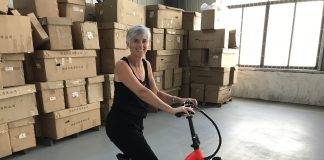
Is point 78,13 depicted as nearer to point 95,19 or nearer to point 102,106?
point 95,19

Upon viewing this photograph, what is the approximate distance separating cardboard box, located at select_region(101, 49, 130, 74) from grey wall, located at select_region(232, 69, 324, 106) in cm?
346

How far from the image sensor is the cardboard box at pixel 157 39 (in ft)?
14.2

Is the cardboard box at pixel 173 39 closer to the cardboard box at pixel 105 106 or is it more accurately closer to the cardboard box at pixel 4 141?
the cardboard box at pixel 105 106

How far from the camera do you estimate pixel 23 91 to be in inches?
104

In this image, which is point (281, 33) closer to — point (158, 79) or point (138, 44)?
point (158, 79)

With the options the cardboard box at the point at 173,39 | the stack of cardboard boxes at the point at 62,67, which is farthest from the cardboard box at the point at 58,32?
the cardboard box at the point at 173,39

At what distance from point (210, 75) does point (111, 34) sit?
2.43m

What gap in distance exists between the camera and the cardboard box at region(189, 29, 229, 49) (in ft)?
15.6

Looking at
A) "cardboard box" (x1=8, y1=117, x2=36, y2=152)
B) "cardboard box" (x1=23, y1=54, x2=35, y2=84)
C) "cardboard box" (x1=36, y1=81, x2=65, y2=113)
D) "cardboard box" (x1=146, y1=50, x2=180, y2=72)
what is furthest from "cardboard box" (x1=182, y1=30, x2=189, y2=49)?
"cardboard box" (x1=8, y1=117, x2=36, y2=152)

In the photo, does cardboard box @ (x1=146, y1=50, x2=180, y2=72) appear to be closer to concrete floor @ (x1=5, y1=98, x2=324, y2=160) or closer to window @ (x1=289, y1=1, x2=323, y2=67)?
concrete floor @ (x1=5, y1=98, x2=324, y2=160)

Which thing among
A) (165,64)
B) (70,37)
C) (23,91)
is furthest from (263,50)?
(23,91)

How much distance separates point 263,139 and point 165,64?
2.30m

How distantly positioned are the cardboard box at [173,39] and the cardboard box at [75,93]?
1999mm

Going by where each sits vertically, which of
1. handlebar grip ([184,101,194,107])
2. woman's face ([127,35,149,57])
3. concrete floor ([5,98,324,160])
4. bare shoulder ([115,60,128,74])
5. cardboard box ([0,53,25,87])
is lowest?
concrete floor ([5,98,324,160])
